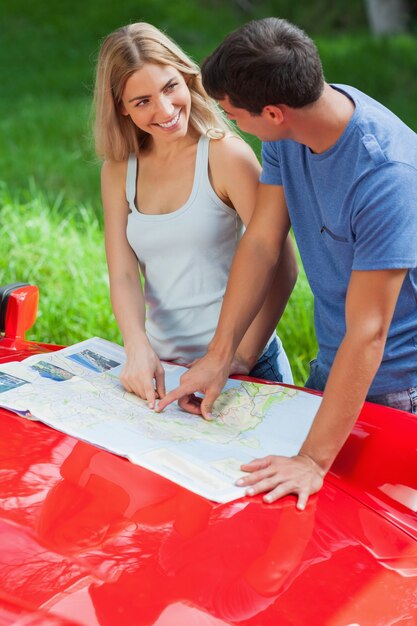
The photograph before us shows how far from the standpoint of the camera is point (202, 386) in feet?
6.15

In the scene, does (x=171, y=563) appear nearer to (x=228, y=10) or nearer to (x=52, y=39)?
(x=52, y=39)

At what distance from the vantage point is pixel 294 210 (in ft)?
6.01

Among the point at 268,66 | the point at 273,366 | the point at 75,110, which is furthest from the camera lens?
the point at 75,110

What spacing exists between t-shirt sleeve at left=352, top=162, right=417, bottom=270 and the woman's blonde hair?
2.28 feet

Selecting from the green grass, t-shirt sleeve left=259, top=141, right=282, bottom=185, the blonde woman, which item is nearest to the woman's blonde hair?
the blonde woman

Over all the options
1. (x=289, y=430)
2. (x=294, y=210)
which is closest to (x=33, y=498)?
(x=289, y=430)

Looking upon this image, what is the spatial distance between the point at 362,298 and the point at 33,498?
2.08 feet

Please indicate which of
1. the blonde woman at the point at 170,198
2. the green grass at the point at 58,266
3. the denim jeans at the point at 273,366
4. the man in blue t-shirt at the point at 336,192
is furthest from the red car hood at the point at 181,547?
the green grass at the point at 58,266

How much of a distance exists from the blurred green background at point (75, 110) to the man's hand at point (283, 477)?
3.81ft

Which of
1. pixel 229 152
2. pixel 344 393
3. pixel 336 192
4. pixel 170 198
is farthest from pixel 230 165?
pixel 344 393

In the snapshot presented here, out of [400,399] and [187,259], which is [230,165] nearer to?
[187,259]

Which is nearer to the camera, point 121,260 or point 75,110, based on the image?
point 121,260

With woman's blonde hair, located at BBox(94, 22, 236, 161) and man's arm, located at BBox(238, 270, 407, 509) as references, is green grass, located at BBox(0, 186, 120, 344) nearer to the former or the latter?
woman's blonde hair, located at BBox(94, 22, 236, 161)

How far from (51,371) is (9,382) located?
0.12 metres
